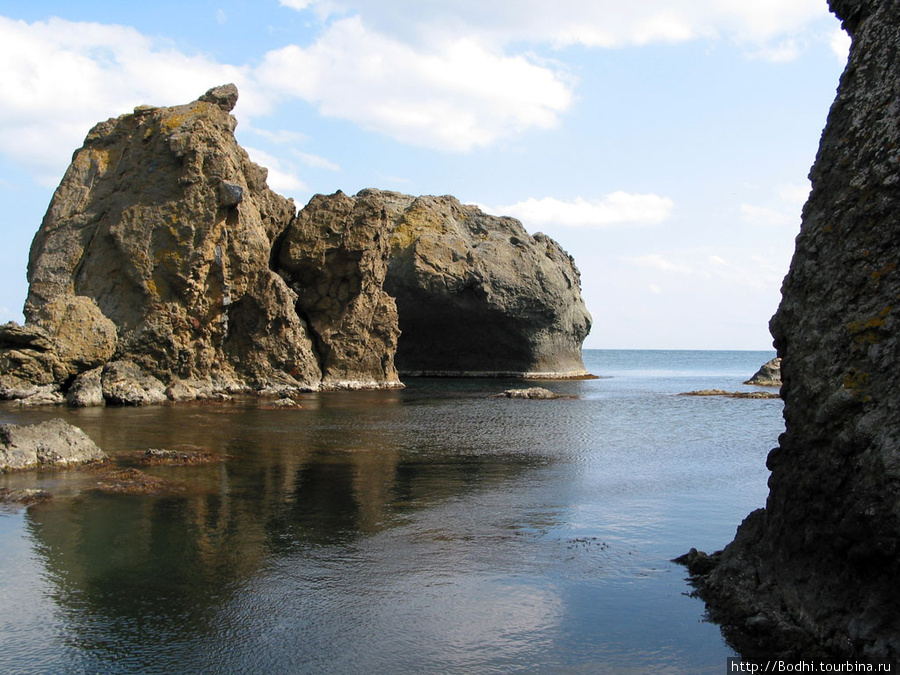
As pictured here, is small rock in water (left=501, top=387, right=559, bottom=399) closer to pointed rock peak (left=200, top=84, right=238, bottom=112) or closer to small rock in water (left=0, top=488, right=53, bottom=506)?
pointed rock peak (left=200, top=84, right=238, bottom=112)

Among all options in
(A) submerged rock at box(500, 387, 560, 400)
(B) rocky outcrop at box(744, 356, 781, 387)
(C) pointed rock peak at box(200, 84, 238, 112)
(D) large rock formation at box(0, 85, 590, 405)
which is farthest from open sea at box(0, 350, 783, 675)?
(B) rocky outcrop at box(744, 356, 781, 387)

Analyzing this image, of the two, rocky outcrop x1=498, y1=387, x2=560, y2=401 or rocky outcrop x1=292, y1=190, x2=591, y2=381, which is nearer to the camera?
rocky outcrop x1=498, y1=387, x2=560, y2=401

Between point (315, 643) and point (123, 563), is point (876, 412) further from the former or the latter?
point (123, 563)

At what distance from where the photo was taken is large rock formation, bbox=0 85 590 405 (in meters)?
33.7

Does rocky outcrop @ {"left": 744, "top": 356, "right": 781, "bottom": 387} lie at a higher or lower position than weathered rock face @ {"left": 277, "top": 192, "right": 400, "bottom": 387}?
lower

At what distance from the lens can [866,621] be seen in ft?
19.0

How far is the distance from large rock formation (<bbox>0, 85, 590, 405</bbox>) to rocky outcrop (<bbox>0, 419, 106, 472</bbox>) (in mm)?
16260

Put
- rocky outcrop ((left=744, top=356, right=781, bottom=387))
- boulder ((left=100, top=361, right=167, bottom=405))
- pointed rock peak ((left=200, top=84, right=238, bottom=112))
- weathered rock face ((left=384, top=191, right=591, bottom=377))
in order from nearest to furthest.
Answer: boulder ((left=100, top=361, right=167, bottom=405)) → pointed rock peak ((left=200, top=84, right=238, bottom=112)) → rocky outcrop ((left=744, top=356, right=781, bottom=387)) → weathered rock face ((left=384, top=191, right=591, bottom=377))

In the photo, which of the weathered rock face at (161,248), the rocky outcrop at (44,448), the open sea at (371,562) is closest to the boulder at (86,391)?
the weathered rock face at (161,248)

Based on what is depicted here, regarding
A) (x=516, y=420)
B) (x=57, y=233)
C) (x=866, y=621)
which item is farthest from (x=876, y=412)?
(x=57, y=233)

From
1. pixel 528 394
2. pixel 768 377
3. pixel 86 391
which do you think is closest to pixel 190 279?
pixel 86 391

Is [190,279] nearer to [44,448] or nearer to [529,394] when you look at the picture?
[529,394]

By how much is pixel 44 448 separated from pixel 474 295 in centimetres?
5255

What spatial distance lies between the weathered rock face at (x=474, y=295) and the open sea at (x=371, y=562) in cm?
4530
